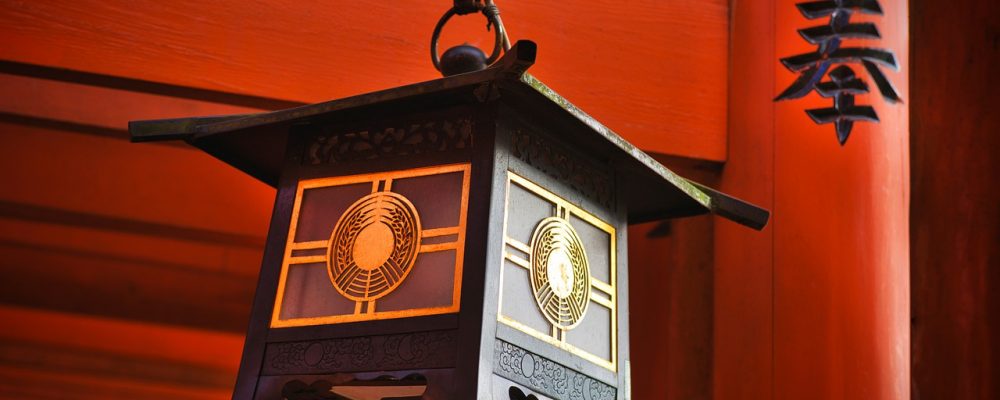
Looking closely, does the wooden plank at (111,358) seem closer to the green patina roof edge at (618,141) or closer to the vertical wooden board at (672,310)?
the vertical wooden board at (672,310)

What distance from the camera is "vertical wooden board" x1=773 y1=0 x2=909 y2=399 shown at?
3697 mm

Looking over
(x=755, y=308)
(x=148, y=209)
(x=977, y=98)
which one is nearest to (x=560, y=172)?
(x=977, y=98)

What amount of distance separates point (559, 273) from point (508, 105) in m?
0.34

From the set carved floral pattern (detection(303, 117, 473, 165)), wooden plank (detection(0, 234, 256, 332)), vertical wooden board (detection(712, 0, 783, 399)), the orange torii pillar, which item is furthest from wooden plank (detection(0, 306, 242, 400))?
carved floral pattern (detection(303, 117, 473, 165))

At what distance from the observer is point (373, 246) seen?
2.26 m

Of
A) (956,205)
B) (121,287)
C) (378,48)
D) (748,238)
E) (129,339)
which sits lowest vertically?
(956,205)

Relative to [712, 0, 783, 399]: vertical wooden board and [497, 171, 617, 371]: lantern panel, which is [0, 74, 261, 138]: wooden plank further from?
[497, 171, 617, 371]: lantern panel

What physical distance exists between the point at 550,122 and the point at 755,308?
1911mm

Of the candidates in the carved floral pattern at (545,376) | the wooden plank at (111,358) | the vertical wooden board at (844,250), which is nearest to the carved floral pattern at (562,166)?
the carved floral pattern at (545,376)

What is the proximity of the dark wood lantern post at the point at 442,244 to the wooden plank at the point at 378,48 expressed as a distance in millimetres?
1676

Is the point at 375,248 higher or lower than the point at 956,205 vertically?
lower

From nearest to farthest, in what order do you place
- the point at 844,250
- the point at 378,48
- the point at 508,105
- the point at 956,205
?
the point at 508,105 → the point at 956,205 → the point at 844,250 → the point at 378,48

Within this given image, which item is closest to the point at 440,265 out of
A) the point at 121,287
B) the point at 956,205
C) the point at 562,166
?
the point at 562,166

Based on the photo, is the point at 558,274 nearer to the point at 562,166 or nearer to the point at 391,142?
the point at 562,166
